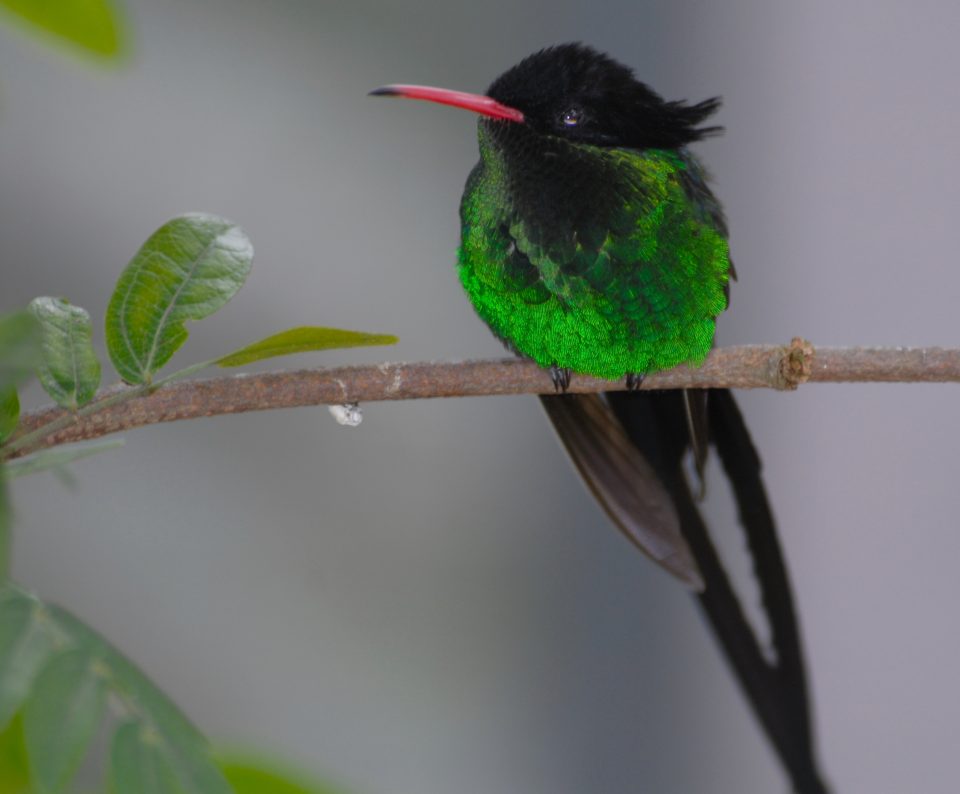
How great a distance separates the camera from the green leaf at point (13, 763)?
35cm

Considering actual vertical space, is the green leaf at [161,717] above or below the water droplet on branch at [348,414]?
below

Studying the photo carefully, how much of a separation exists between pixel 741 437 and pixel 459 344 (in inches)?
40.4

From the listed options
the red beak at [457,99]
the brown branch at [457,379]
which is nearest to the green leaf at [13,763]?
the brown branch at [457,379]

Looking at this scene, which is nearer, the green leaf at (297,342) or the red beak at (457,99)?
the green leaf at (297,342)

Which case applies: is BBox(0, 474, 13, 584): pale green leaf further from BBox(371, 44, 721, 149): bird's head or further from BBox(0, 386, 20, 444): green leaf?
BBox(371, 44, 721, 149): bird's head

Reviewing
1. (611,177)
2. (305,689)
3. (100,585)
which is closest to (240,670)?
(305,689)

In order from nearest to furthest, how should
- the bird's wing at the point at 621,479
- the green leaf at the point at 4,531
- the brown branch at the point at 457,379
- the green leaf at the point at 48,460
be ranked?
1. the green leaf at the point at 4,531
2. the green leaf at the point at 48,460
3. the brown branch at the point at 457,379
4. the bird's wing at the point at 621,479

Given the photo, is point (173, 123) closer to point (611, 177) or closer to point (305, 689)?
point (305, 689)

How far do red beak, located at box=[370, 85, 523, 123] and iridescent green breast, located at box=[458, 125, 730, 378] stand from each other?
0.12 ft

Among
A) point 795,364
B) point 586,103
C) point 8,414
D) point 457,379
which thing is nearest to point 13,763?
point 8,414

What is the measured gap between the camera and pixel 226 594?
6.05 feet

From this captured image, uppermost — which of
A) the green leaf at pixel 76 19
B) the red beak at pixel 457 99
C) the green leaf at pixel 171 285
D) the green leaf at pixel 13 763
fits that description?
the red beak at pixel 457 99

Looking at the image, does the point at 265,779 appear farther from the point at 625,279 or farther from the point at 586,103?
the point at 586,103

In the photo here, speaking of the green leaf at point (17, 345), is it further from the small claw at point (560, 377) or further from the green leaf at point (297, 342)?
the small claw at point (560, 377)
